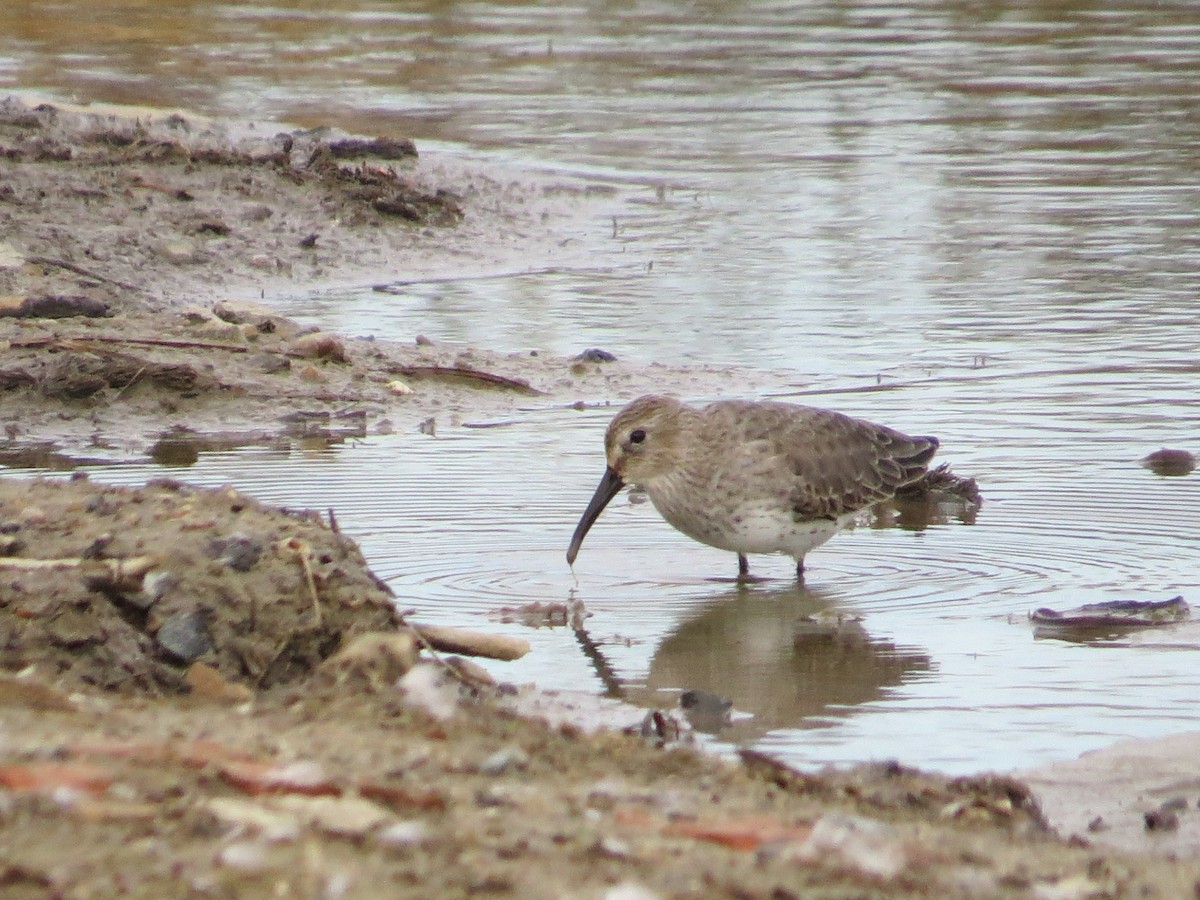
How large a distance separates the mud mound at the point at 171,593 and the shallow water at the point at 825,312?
38.0 inches

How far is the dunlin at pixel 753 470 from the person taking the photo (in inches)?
301

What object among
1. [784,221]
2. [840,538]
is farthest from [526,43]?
[840,538]

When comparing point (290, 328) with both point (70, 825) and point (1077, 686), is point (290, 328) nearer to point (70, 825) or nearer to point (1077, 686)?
point (1077, 686)

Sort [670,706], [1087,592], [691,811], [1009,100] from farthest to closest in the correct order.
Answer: [1009,100] → [1087,592] → [670,706] → [691,811]

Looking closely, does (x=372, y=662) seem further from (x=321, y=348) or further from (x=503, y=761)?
(x=321, y=348)

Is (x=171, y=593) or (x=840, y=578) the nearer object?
(x=171, y=593)

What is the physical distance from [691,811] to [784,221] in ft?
33.6

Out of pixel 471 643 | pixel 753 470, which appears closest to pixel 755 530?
pixel 753 470

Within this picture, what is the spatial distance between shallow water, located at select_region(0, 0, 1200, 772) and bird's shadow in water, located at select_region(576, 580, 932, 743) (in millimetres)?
A: 19

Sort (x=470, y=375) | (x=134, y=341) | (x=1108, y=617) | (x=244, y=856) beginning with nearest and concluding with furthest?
(x=244, y=856) < (x=1108, y=617) < (x=134, y=341) < (x=470, y=375)

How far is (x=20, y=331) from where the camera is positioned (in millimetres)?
9938

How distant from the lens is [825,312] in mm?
11477

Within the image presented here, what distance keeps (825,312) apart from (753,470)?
12.4 ft

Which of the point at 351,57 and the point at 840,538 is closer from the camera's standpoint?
the point at 840,538
